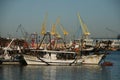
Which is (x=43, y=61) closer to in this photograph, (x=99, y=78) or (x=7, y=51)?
(x=7, y=51)

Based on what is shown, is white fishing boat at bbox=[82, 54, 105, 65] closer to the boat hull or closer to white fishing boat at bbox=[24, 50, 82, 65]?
white fishing boat at bbox=[24, 50, 82, 65]

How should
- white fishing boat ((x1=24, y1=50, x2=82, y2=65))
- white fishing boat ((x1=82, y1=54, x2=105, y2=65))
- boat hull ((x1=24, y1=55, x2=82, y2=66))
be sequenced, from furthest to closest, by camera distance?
white fishing boat ((x1=82, y1=54, x2=105, y2=65)) → boat hull ((x1=24, y1=55, x2=82, y2=66)) → white fishing boat ((x1=24, y1=50, x2=82, y2=65))

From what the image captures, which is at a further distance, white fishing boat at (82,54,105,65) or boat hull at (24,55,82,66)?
white fishing boat at (82,54,105,65)

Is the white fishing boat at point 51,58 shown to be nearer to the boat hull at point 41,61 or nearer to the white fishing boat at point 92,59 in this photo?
the boat hull at point 41,61

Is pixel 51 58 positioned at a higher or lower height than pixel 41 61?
higher

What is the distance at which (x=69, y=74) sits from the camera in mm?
55438

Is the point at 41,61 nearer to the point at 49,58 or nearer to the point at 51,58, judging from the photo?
the point at 49,58

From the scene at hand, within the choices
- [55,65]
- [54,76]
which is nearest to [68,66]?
[55,65]

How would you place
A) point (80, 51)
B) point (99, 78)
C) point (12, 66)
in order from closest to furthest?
1. point (99, 78)
2. point (12, 66)
3. point (80, 51)

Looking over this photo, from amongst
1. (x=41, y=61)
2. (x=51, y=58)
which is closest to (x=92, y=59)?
(x=51, y=58)

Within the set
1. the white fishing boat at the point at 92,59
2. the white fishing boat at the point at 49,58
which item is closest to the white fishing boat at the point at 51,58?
the white fishing boat at the point at 49,58

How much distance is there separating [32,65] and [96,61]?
11.3 m

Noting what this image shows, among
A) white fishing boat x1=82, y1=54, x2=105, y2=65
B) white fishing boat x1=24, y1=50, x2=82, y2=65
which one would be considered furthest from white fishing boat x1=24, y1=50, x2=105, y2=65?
white fishing boat x1=82, y1=54, x2=105, y2=65

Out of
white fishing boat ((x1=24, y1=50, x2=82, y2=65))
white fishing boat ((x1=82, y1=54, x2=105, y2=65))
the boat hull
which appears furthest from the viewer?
white fishing boat ((x1=82, y1=54, x2=105, y2=65))
